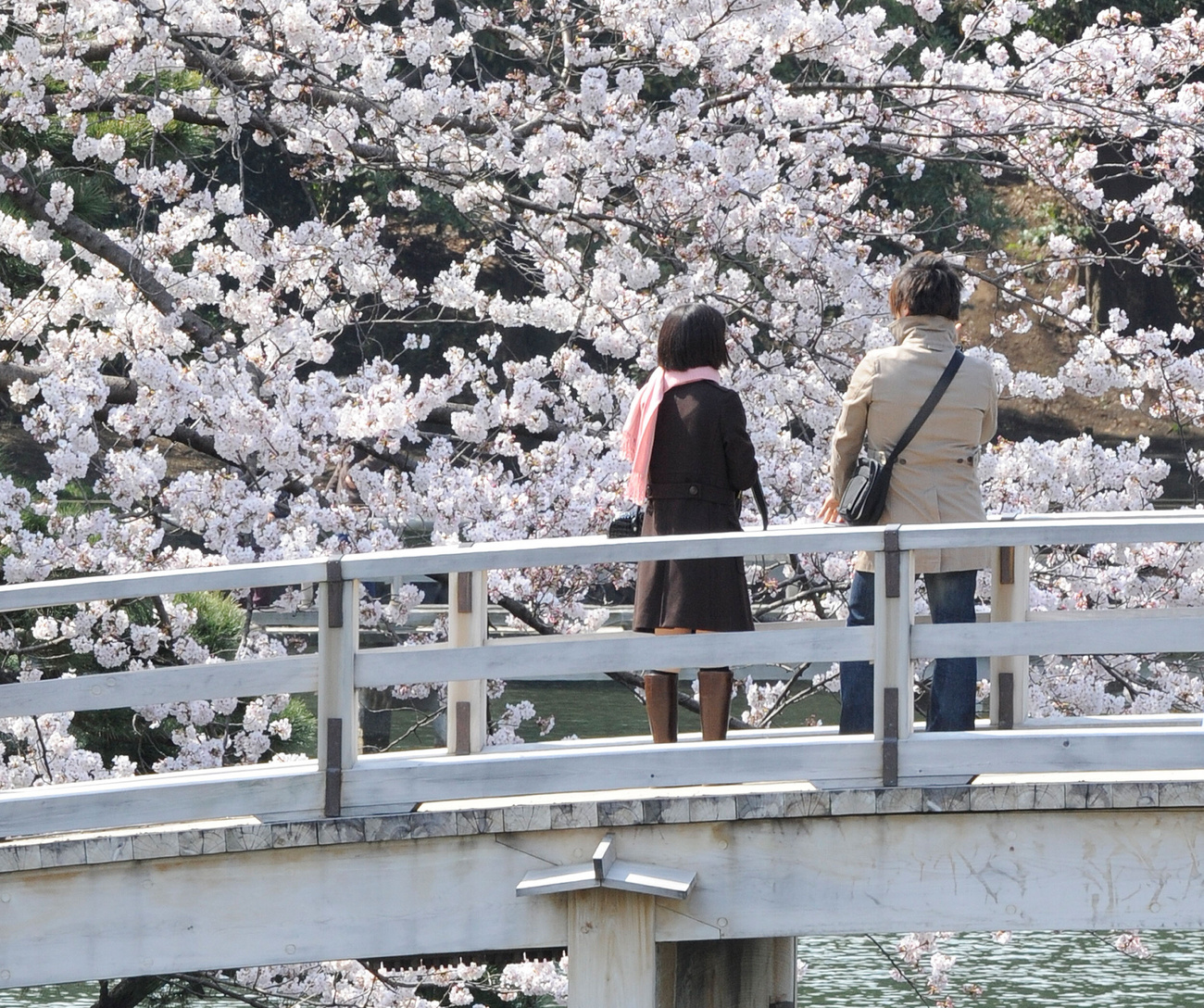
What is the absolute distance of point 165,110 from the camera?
727 centimetres

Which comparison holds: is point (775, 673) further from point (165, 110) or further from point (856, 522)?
point (856, 522)

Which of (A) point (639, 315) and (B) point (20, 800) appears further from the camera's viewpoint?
(A) point (639, 315)

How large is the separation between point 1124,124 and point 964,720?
144 inches

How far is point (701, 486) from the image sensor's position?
514 centimetres

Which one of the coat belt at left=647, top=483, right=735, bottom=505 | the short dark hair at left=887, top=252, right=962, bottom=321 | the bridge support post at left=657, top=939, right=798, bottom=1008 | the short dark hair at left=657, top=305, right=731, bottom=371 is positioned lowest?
the bridge support post at left=657, top=939, right=798, bottom=1008

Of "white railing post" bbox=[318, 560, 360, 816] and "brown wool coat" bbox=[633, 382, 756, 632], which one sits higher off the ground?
"brown wool coat" bbox=[633, 382, 756, 632]

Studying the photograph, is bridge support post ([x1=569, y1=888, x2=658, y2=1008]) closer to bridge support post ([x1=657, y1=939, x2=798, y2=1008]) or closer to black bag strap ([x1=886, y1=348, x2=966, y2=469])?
bridge support post ([x1=657, y1=939, x2=798, y2=1008])

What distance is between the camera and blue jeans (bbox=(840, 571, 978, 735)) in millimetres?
5133

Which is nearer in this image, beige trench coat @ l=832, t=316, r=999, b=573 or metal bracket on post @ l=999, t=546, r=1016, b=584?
beige trench coat @ l=832, t=316, r=999, b=573

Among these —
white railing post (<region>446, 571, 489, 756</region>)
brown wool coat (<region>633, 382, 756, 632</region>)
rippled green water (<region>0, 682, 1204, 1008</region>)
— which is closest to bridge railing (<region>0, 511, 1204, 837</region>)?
white railing post (<region>446, 571, 489, 756</region>)

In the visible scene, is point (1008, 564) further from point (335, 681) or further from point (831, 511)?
point (335, 681)

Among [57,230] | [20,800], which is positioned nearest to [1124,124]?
[57,230]

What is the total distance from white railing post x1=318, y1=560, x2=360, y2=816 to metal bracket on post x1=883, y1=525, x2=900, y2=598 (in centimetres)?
146

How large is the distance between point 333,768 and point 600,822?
76 centimetres
